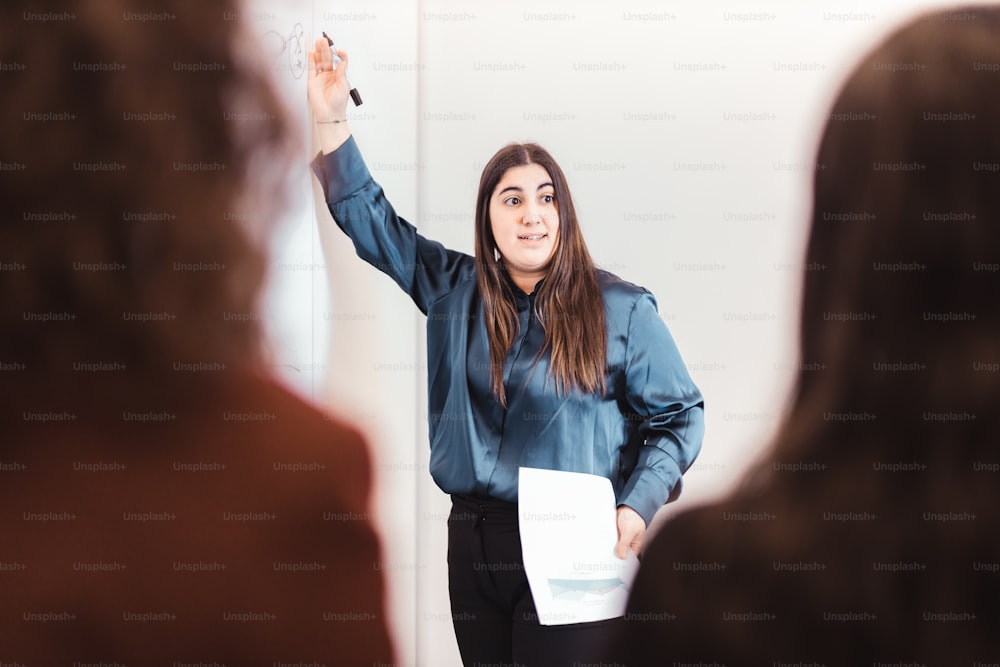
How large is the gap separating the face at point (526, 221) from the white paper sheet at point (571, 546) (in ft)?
1.78

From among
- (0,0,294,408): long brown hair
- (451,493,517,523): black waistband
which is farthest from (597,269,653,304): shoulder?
(0,0,294,408): long brown hair

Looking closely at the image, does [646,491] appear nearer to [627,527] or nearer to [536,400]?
[627,527]

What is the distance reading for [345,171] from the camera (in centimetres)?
240

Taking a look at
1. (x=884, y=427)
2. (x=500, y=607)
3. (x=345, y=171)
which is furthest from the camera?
(x=884, y=427)

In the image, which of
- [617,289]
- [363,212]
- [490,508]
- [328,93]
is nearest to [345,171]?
[363,212]

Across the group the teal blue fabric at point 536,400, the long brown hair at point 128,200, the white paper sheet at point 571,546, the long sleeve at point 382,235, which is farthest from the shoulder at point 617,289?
the long brown hair at point 128,200

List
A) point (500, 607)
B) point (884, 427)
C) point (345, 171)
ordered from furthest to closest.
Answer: point (884, 427) < point (345, 171) < point (500, 607)

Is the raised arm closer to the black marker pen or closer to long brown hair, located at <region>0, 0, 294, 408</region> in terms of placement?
the black marker pen

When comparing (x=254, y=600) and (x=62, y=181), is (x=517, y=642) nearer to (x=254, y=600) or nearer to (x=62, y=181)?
(x=254, y=600)

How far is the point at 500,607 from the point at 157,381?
47.8 inches

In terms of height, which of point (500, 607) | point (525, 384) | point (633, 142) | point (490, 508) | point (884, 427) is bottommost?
point (500, 607)

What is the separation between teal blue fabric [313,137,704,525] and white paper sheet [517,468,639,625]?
0.04 meters

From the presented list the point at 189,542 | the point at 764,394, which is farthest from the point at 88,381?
the point at 764,394

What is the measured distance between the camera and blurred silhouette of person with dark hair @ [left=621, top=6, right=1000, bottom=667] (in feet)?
8.22
